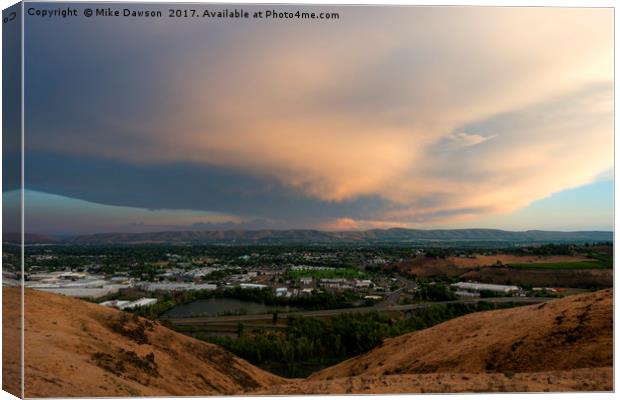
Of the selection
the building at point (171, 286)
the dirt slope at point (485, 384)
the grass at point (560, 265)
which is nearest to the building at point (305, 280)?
the building at point (171, 286)

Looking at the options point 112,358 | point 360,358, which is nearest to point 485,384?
point 360,358

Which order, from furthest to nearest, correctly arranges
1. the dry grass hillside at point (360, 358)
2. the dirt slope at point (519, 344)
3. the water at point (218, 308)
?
the water at point (218, 308), the dirt slope at point (519, 344), the dry grass hillside at point (360, 358)

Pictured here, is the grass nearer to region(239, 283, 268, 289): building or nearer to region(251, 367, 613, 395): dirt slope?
region(251, 367, 613, 395): dirt slope

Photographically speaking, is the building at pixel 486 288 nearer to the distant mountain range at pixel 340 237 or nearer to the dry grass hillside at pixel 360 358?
the dry grass hillside at pixel 360 358

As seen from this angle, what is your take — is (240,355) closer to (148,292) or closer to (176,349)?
(176,349)

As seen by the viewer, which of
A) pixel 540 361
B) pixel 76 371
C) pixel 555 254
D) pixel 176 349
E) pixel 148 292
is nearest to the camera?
pixel 76 371

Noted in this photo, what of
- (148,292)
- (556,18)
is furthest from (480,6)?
(148,292)
